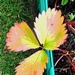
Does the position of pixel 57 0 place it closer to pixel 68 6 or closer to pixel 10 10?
pixel 68 6

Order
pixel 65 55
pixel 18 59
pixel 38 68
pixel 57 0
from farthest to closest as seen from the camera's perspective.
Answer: pixel 18 59 → pixel 57 0 → pixel 65 55 → pixel 38 68

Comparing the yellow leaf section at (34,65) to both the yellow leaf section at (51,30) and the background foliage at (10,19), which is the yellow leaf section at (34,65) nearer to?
the yellow leaf section at (51,30)

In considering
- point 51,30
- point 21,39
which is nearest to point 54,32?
point 51,30

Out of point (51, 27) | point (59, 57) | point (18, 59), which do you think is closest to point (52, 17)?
point (51, 27)

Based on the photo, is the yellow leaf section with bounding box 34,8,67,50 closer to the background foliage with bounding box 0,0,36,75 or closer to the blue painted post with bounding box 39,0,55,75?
the blue painted post with bounding box 39,0,55,75

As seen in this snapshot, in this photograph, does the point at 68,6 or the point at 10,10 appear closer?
the point at 68,6

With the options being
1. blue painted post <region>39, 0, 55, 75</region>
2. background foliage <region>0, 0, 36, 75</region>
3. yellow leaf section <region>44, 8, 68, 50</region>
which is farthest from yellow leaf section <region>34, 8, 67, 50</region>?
background foliage <region>0, 0, 36, 75</region>
